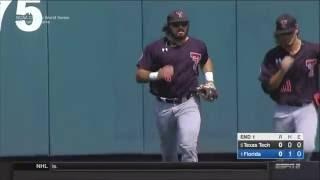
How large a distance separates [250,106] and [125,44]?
108cm

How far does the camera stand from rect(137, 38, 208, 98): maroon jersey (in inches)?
203

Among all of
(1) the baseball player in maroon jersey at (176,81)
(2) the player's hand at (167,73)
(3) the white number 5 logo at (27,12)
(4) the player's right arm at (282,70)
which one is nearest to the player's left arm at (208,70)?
(1) the baseball player in maroon jersey at (176,81)

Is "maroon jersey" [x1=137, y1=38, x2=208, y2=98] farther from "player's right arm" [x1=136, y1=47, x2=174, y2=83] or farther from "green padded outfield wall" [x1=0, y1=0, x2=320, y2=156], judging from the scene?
"green padded outfield wall" [x1=0, y1=0, x2=320, y2=156]

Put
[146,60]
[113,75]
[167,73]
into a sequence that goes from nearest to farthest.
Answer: [167,73], [146,60], [113,75]

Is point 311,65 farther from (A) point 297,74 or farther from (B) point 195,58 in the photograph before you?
(B) point 195,58

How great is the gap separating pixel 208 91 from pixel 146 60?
53cm

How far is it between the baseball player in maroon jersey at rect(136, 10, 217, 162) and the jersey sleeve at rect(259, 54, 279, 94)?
15.1 inches

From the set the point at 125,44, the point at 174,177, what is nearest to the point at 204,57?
the point at 125,44

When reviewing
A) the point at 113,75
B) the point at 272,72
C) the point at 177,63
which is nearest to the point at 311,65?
the point at 272,72

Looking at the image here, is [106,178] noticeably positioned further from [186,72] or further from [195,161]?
[186,72]

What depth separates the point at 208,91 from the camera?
530 centimetres
